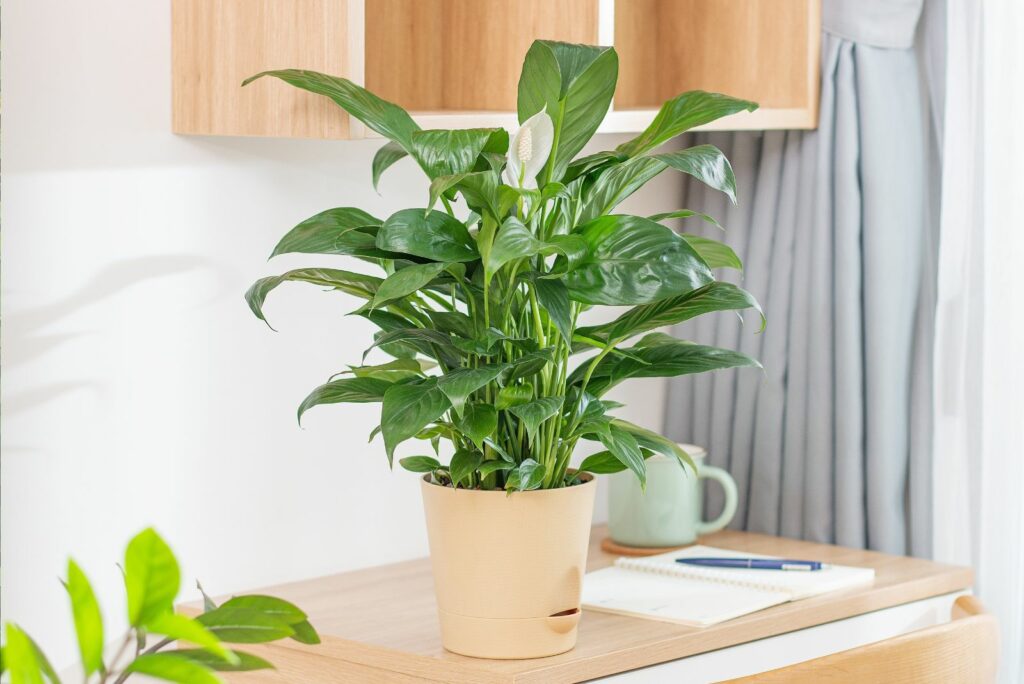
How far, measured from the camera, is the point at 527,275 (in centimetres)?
117

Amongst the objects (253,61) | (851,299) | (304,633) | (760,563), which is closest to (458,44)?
(253,61)

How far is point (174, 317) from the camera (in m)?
1.48

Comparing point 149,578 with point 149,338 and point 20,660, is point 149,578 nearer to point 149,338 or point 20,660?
point 20,660

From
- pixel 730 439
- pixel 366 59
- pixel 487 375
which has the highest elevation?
pixel 366 59

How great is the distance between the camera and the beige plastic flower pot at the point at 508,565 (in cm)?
121

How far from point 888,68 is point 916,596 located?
0.65 meters

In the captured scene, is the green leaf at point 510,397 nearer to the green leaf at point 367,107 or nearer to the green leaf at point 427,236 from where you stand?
the green leaf at point 427,236

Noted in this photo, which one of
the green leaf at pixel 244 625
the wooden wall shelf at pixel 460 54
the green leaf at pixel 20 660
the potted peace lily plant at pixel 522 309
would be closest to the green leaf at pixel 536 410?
the potted peace lily plant at pixel 522 309

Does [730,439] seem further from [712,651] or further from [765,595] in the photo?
[712,651]

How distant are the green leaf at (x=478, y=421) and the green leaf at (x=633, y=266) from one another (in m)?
0.12

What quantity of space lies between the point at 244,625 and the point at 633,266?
0.52 m

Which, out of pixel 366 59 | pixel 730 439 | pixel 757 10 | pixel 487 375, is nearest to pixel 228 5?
pixel 366 59

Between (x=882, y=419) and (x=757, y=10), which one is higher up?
(x=757, y=10)

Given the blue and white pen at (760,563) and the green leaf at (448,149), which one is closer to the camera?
the green leaf at (448,149)
